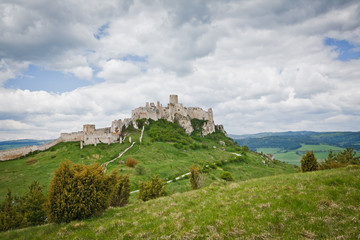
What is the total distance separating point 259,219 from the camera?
932 centimetres

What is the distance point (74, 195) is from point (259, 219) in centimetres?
1363

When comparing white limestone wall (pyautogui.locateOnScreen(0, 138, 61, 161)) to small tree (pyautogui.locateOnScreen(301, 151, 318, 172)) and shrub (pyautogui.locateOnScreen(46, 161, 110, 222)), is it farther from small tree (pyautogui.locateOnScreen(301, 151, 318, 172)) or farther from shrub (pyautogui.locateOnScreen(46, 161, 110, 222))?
small tree (pyautogui.locateOnScreen(301, 151, 318, 172))

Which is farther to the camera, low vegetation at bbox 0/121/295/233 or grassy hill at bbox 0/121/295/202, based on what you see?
grassy hill at bbox 0/121/295/202

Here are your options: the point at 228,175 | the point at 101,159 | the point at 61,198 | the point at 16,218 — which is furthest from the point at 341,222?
the point at 101,159

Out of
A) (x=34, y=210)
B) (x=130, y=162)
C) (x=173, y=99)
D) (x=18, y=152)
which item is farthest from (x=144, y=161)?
(x=173, y=99)

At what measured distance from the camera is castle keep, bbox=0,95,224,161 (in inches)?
3213

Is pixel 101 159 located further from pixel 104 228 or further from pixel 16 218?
pixel 104 228

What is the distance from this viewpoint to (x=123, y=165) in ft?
214

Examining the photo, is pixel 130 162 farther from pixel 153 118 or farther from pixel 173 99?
pixel 173 99

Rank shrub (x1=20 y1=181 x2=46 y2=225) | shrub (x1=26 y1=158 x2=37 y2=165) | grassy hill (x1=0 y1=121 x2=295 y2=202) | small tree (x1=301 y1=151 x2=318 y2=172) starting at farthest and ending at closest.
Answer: shrub (x1=26 y1=158 x2=37 y2=165) → grassy hill (x1=0 y1=121 x2=295 y2=202) → small tree (x1=301 y1=151 x2=318 y2=172) → shrub (x1=20 y1=181 x2=46 y2=225)

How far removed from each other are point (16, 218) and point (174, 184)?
35.8 m

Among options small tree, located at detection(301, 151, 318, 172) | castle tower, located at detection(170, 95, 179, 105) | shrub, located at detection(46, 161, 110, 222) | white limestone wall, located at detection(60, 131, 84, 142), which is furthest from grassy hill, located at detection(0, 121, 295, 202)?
castle tower, located at detection(170, 95, 179, 105)

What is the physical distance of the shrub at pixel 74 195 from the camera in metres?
14.6

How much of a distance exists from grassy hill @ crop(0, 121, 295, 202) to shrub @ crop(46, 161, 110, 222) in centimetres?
2870
